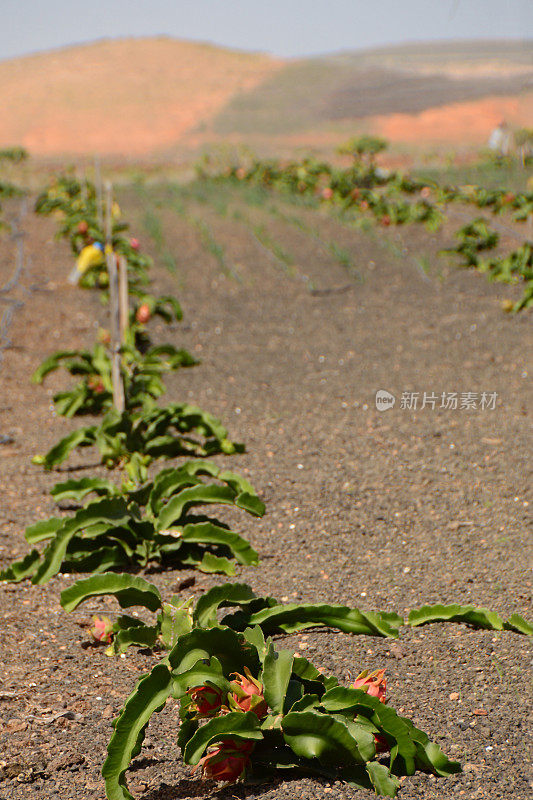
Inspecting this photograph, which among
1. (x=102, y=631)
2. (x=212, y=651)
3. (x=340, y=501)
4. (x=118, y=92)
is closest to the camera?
(x=212, y=651)

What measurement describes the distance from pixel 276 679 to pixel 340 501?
1.71 m

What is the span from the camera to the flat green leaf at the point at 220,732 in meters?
1.84

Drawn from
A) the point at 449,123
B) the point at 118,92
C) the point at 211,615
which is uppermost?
the point at 118,92

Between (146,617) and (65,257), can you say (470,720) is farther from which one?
(65,257)

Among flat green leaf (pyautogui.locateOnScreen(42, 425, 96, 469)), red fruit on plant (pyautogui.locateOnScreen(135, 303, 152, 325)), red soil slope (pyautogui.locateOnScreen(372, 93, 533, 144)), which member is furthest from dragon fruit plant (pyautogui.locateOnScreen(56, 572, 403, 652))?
red soil slope (pyautogui.locateOnScreen(372, 93, 533, 144))

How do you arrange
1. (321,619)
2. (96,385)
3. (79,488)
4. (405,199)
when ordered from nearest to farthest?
(321,619) → (79,488) → (96,385) → (405,199)

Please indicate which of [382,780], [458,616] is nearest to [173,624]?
[382,780]

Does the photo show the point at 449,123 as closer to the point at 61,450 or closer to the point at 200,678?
the point at 61,450

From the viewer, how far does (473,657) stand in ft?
7.99

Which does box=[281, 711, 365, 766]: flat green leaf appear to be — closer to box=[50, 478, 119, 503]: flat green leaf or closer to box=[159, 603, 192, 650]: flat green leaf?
box=[159, 603, 192, 650]: flat green leaf

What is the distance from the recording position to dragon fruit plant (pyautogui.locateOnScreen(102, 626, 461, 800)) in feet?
6.08

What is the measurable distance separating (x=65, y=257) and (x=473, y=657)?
8895mm

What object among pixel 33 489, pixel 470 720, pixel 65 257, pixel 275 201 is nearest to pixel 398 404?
pixel 33 489

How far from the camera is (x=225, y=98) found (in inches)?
2638
